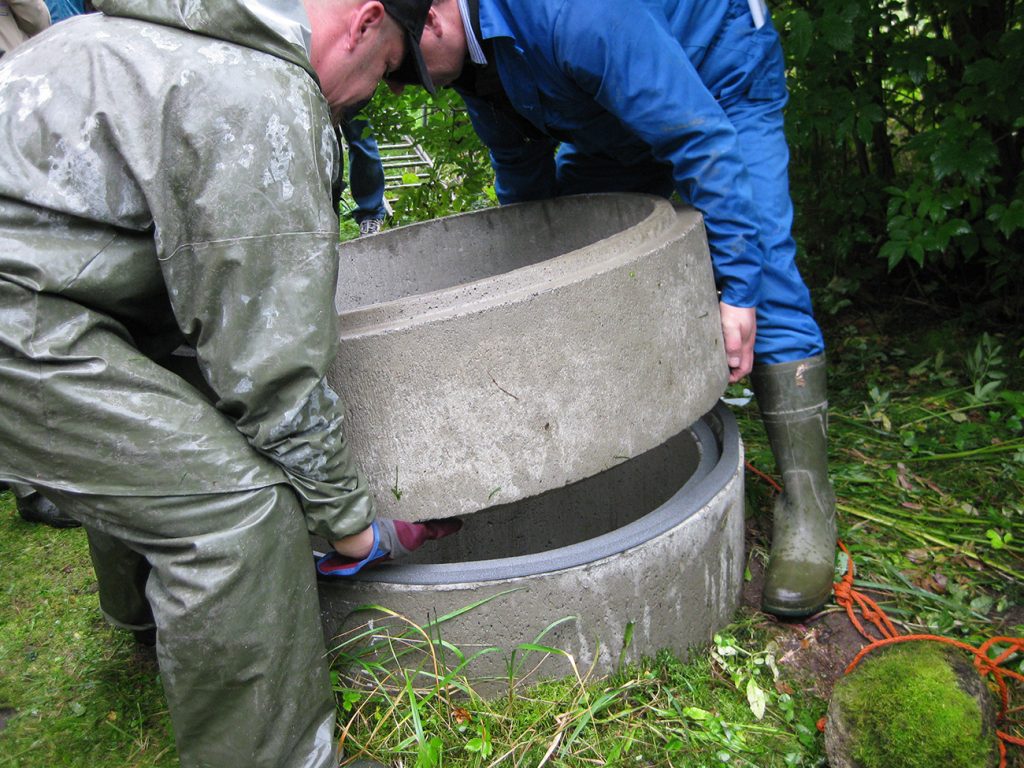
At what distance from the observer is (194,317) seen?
1.62 metres

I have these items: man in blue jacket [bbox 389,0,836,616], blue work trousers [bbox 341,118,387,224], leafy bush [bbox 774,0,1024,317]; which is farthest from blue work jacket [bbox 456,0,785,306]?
blue work trousers [bbox 341,118,387,224]

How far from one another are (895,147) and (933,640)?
3189 mm

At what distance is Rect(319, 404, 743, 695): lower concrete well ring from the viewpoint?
1989mm

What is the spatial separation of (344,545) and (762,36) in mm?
1769

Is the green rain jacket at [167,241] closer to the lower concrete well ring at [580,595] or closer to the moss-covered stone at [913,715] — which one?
the lower concrete well ring at [580,595]

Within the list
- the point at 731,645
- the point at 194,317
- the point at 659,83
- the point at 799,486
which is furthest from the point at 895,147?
the point at 194,317

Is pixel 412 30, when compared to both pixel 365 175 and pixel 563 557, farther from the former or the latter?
pixel 365 175

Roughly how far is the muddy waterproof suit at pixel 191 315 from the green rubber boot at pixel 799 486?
4.23ft

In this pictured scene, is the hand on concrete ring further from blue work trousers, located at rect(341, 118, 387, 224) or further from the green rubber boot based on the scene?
blue work trousers, located at rect(341, 118, 387, 224)

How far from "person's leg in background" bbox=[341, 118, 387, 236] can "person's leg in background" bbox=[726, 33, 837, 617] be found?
117 inches

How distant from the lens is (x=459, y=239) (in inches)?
120

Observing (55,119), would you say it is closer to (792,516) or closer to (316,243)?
(316,243)

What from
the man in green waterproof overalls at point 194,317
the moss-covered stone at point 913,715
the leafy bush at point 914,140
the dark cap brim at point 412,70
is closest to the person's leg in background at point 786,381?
the moss-covered stone at point 913,715

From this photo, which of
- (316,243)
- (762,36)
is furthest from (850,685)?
(762,36)
